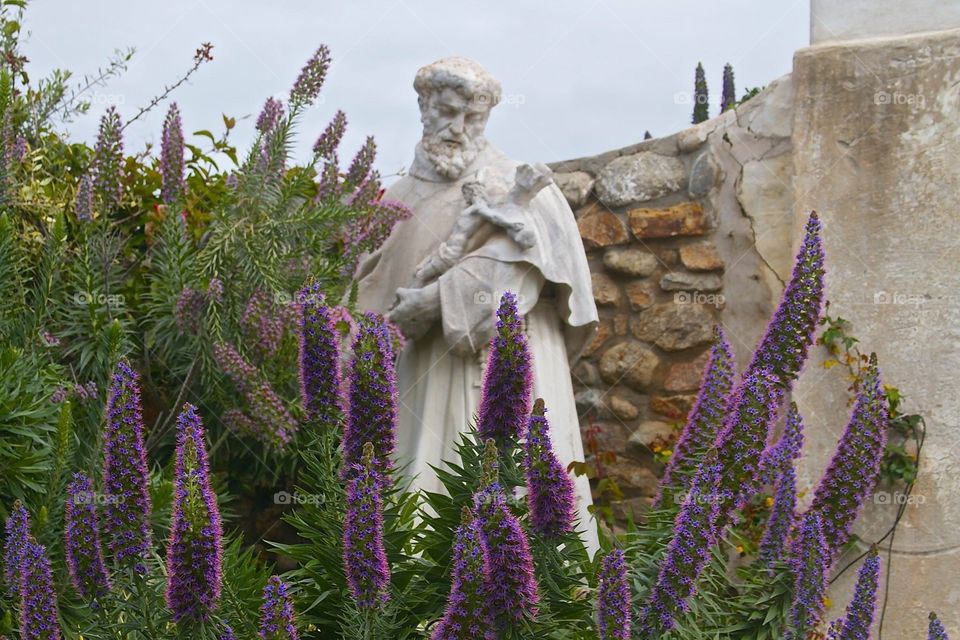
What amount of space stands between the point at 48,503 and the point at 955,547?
2894 mm

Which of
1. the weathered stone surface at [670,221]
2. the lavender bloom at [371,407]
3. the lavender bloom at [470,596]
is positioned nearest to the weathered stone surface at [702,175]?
the weathered stone surface at [670,221]

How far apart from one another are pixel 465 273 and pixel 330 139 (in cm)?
78

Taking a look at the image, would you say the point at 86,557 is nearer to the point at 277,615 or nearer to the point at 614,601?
the point at 277,615

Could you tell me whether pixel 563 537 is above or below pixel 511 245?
below

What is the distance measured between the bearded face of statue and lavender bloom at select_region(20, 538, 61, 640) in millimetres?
2579

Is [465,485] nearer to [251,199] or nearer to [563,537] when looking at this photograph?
[563,537]

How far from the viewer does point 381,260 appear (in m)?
4.16

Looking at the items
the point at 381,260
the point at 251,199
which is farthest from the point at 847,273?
the point at 251,199

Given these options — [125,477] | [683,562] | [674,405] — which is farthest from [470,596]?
[674,405]

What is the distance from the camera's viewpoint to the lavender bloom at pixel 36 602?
5.08 feet

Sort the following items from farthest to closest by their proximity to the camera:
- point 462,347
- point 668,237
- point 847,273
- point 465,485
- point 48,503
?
point 668,237 → point 847,273 → point 462,347 → point 48,503 → point 465,485

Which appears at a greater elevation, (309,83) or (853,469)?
(309,83)

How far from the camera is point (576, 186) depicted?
212 inches

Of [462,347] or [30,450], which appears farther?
[462,347]
